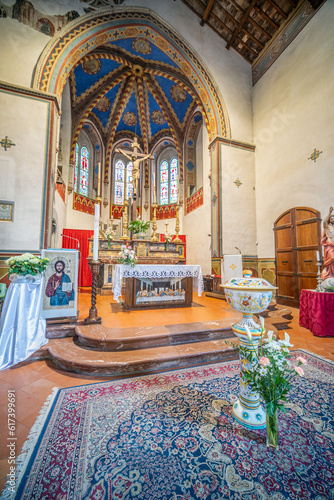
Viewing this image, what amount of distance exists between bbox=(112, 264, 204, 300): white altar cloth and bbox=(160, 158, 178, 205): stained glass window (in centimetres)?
863

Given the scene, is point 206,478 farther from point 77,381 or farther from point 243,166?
point 243,166

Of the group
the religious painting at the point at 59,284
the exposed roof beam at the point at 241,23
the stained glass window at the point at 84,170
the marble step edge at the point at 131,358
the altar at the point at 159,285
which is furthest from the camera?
the stained glass window at the point at 84,170

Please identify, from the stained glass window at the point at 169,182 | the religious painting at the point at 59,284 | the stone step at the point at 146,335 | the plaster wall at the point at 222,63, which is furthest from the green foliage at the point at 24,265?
the stained glass window at the point at 169,182

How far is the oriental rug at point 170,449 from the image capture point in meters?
1.24

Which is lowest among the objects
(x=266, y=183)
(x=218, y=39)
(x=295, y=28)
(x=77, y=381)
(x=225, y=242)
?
(x=77, y=381)

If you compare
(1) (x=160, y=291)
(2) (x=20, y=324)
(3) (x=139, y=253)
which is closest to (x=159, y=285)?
(1) (x=160, y=291)

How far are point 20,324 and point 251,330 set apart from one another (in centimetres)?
296

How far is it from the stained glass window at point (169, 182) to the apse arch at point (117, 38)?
5323 mm

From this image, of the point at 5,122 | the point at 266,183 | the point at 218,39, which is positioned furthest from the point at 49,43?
the point at 266,183

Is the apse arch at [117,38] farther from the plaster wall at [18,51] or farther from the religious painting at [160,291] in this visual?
the religious painting at [160,291]

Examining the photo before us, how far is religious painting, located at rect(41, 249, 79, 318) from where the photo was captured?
370 cm

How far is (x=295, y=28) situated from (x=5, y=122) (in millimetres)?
8722

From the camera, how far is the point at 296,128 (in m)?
6.25

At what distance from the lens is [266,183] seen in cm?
742
